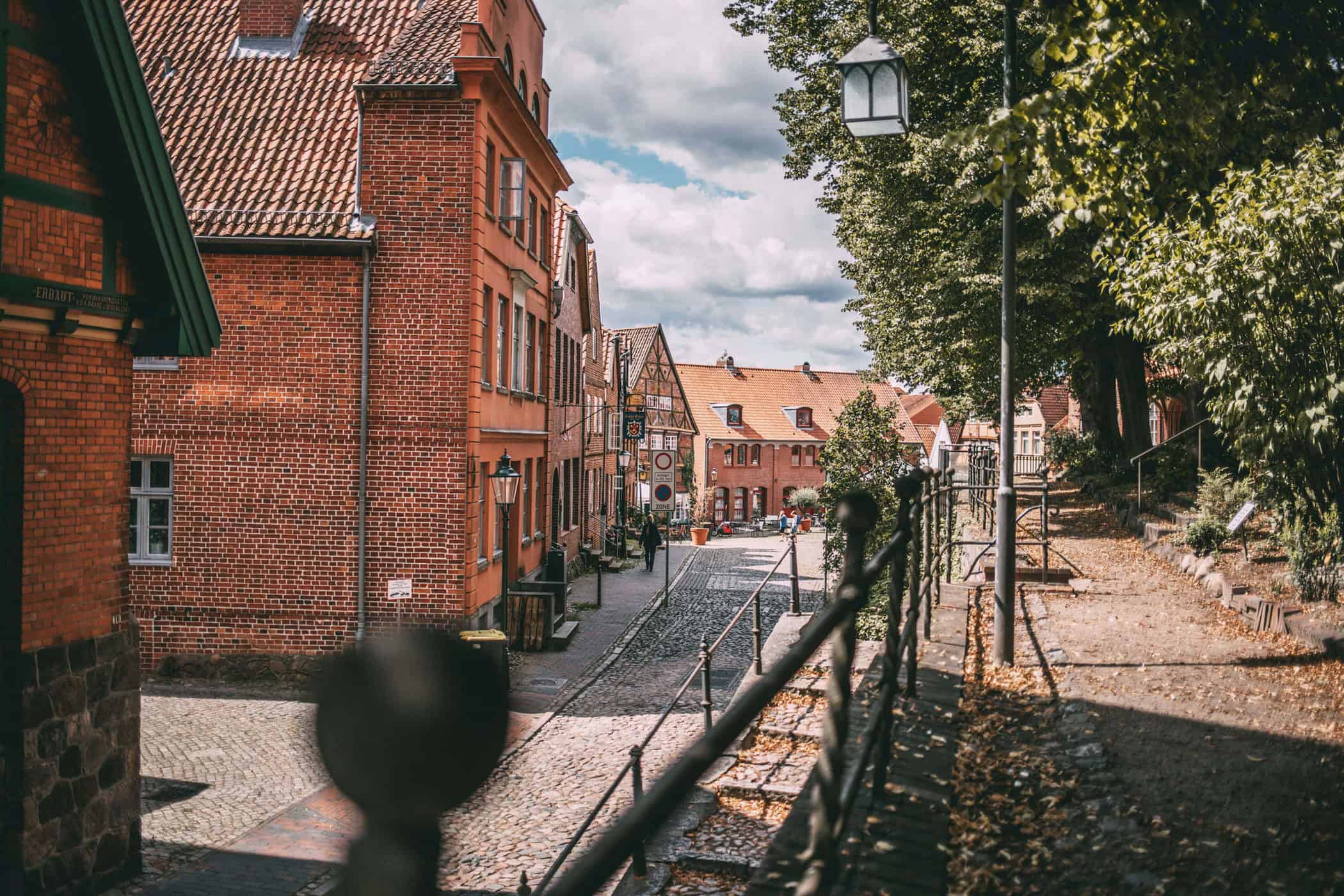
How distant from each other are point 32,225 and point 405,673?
9477 millimetres

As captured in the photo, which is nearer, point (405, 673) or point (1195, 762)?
point (405, 673)

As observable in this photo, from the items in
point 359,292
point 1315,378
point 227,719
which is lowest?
point 227,719

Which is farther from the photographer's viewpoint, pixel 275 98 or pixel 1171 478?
pixel 1171 478

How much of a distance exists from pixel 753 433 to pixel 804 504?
25.6ft

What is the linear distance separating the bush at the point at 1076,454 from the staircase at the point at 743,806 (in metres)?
18.6

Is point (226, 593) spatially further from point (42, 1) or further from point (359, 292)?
point (42, 1)

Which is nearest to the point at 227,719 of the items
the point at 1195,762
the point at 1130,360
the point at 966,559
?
the point at 966,559

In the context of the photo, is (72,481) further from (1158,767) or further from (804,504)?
(804,504)

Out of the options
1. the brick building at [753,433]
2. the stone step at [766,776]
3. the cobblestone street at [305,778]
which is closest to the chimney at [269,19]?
the cobblestone street at [305,778]

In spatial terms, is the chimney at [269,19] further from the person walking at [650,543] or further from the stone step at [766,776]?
the person walking at [650,543]

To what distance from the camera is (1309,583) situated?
33.0 feet

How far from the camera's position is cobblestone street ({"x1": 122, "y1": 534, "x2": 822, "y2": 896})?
30.9 feet

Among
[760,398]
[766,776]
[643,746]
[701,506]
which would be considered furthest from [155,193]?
[760,398]

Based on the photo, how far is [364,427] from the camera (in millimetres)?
17109
